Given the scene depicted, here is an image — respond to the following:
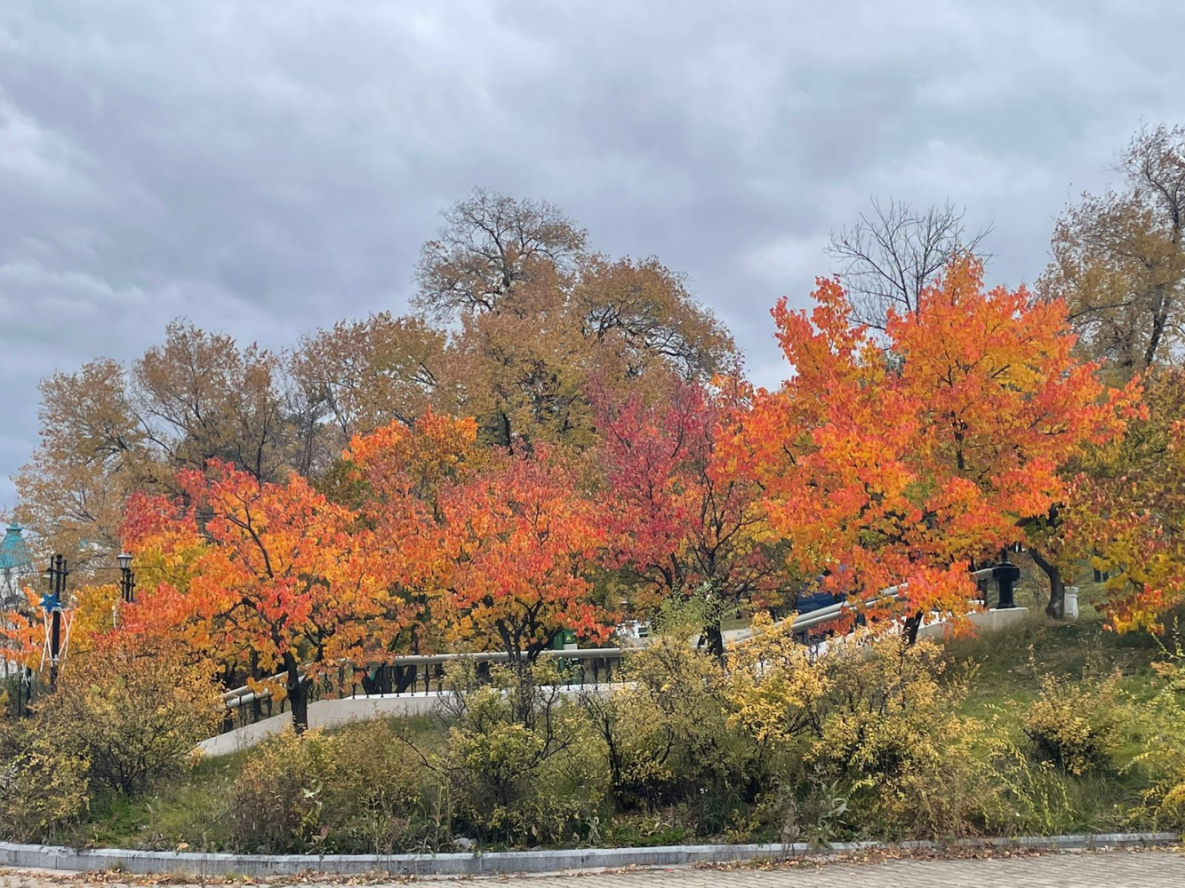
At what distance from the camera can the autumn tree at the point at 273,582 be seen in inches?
625

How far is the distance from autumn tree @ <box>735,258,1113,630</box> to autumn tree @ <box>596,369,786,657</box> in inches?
42.5

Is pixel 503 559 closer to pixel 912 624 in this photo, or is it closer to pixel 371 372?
pixel 912 624

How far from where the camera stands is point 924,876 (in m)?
7.33

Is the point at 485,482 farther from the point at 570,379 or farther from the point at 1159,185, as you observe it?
the point at 1159,185

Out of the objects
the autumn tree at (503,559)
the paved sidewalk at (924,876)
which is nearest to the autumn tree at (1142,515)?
the paved sidewalk at (924,876)

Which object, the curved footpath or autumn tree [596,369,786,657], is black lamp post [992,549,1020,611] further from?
the curved footpath

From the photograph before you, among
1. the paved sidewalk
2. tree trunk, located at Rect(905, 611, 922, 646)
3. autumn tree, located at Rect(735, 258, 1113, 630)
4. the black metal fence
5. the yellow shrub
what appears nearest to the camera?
the paved sidewalk

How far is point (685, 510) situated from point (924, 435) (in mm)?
4226

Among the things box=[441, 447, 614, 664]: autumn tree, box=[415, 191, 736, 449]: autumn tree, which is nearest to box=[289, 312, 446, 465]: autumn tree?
box=[415, 191, 736, 449]: autumn tree

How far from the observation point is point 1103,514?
46.3 ft

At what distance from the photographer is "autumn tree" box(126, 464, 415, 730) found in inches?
625

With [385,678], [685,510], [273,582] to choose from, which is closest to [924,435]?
[685,510]

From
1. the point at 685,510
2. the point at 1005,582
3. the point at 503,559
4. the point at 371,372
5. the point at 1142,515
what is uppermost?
the point at 371,372

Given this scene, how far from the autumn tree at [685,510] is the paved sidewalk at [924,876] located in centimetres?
738
